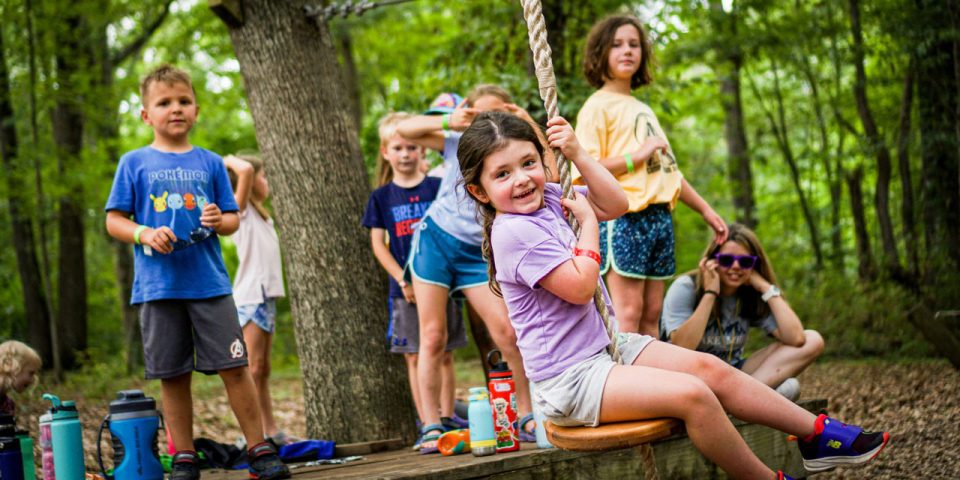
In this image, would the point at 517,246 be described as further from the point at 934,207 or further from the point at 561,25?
the point at 934,207

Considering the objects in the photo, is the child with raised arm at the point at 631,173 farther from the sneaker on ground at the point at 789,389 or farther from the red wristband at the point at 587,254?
the red wristband at the point at 587,254

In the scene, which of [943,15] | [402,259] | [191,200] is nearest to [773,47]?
[943,15]

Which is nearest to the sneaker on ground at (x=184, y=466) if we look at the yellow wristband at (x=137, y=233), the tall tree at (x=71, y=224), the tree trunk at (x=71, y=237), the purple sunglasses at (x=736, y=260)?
the yellow wristband at (x=137, y=233)

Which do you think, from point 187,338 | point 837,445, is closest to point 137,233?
point 187,338

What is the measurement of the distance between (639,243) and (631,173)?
0.34 meters

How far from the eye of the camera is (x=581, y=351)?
9.68 feet

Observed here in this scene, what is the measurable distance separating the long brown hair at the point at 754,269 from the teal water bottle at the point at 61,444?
10.2 ft

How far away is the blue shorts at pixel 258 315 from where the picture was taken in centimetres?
531

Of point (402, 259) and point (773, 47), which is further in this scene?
point (773, 47)

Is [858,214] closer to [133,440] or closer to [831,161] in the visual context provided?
[831,161]

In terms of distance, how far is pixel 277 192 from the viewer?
206 inches

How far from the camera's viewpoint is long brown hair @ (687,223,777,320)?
4723 millimetres

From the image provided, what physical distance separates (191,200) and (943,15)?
7108 millimetres

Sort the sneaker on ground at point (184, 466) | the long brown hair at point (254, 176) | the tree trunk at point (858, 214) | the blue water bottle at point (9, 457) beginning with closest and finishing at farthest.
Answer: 1. the blue water bottle at point (9, 457)
2. the sneaker on ground at point (184, 466)
3. the long brown hair at point (254, 176)
4. the tree trunk at point (858, 214)
